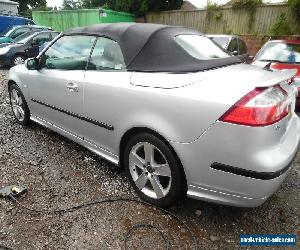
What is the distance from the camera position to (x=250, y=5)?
619 inches

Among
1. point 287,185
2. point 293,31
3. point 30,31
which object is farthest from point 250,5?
point 287,185

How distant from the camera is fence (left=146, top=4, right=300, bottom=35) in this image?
48.6ft

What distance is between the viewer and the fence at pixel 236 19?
14820 mm

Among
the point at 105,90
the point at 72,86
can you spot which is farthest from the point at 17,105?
the point at 105,90

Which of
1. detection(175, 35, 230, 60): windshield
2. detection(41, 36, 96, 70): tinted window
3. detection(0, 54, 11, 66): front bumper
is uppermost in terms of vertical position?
detection(175, 35, 230, 60): windshield

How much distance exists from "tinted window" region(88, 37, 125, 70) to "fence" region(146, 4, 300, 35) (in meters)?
14.0

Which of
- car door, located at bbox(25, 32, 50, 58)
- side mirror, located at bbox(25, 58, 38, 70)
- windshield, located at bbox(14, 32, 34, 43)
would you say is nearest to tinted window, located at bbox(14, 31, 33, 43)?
windshield, located at bbox(14, 32, 34, 43)

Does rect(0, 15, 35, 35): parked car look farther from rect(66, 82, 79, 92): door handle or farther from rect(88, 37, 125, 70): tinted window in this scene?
rect(88, 37, 125, 70): tinted window

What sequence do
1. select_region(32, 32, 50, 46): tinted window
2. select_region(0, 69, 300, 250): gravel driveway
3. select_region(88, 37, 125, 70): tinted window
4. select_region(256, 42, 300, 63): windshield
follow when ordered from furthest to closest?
1. select_region(32, 32, 50, 46): tinted window
2. select_region(256, 42, 300, 63): windshield
3. select_region(88, 37, 125, 70): tinted window
4. select_region(0, 69, 300, 250): gravel driveway

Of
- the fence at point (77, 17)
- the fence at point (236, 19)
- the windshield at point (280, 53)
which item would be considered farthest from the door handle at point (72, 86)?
the fence at point (77, 17)

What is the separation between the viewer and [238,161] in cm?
204

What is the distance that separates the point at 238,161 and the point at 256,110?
0.38m

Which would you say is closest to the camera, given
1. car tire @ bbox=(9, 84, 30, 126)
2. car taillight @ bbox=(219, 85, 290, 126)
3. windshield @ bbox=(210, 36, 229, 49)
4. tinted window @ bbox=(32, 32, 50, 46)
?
car taillight @ bbox=(219, 85, 290, 126)

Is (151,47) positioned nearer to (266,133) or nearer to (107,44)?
(107,44)
